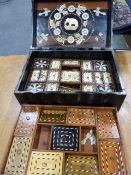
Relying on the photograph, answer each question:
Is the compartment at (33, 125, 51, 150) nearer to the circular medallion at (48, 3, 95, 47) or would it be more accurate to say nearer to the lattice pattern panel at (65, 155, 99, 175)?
the lattice pattern panel at (65, 155, 99, 175)

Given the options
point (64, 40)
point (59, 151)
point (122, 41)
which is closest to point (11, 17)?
point (122, 41)

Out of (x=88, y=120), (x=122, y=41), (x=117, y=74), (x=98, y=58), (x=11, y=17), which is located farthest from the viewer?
(x=11, y=17)

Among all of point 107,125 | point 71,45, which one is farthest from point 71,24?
point 107,125

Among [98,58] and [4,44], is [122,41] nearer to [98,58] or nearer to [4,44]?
[98,58]

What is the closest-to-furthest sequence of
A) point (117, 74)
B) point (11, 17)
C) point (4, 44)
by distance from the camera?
point (117, 74), point (4, 44), point (11, 17)

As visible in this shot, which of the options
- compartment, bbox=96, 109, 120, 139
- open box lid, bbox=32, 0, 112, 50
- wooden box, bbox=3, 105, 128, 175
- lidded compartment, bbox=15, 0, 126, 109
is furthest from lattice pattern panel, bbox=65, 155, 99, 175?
open box lid, bbox=32, 0, 112, 50

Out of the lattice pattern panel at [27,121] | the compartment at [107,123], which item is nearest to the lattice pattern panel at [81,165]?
the compartment at [107,123]
